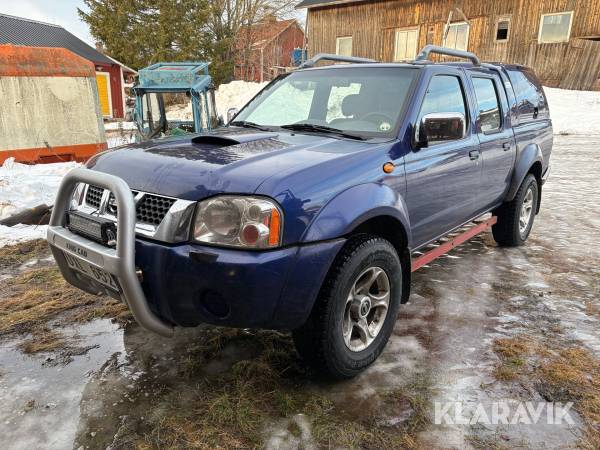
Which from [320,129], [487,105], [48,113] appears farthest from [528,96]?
[48,113]

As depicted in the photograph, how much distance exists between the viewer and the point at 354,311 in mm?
2812

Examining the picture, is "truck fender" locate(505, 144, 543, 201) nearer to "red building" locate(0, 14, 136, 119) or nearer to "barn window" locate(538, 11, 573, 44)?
"barn window" locate(538, 11, 573, 44)

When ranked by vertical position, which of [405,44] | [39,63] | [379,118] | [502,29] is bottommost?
[379,118]

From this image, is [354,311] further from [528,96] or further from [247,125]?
[528,96]

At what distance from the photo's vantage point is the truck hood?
2.34 meters

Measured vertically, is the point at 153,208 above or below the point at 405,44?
below

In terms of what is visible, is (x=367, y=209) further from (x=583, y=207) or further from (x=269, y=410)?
(x=583, y=207)

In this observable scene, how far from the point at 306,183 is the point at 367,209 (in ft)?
1.43

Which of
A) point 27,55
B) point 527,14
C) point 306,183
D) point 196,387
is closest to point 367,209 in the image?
point 306,183

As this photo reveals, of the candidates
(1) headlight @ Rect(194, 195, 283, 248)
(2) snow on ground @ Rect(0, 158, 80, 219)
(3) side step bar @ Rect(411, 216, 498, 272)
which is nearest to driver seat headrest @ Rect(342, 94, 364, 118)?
(3) side step bar @ Rect(411, 216, 498, 272)

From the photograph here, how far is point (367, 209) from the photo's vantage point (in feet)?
8.64

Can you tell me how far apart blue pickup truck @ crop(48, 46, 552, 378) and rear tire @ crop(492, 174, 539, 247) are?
1.37 m

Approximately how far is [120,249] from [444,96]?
2.70 m

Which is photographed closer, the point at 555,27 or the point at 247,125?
the point at 247,125
